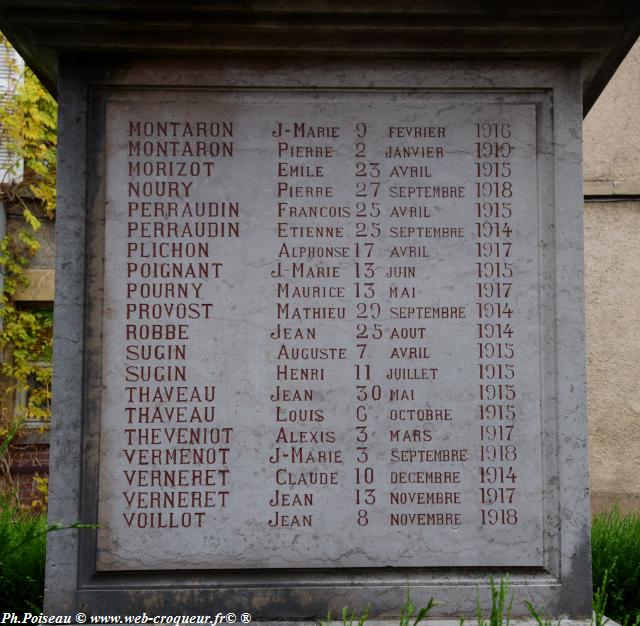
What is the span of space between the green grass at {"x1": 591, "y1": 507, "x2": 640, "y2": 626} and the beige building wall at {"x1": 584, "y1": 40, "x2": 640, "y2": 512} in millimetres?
2868

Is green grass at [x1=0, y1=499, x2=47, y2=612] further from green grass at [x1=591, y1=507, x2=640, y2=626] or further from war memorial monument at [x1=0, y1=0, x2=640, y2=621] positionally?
green grass at [x1=591, y1=507, x2=640, y2=626]

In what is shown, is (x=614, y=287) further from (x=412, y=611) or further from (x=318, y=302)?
(x=412, y=611)

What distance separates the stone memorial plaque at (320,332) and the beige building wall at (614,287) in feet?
15.8

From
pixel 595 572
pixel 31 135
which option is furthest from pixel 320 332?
pixel 31 135

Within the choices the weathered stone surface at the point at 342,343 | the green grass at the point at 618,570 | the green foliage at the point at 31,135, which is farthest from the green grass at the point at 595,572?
the green foliage at the point at 31,135

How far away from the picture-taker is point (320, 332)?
334cm

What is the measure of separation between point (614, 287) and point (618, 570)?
429cm

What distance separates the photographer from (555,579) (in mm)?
3262

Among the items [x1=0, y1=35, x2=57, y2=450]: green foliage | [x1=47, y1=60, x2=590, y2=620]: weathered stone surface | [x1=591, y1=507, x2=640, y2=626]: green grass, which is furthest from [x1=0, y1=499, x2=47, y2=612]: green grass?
[x1=0, y1=35, x2=57, y2=450]: green foliage

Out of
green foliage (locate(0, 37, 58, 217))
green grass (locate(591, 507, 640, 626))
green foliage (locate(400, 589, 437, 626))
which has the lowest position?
green grass (locate(591, 507, 640, 626))

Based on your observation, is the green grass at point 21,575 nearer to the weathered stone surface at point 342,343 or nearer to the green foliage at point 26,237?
the weathered stone surface at point 342,343

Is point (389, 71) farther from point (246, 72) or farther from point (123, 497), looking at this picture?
point (123, 497)

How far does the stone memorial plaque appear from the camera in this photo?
326 centimetres

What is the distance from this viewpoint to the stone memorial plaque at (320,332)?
10.7 feet
